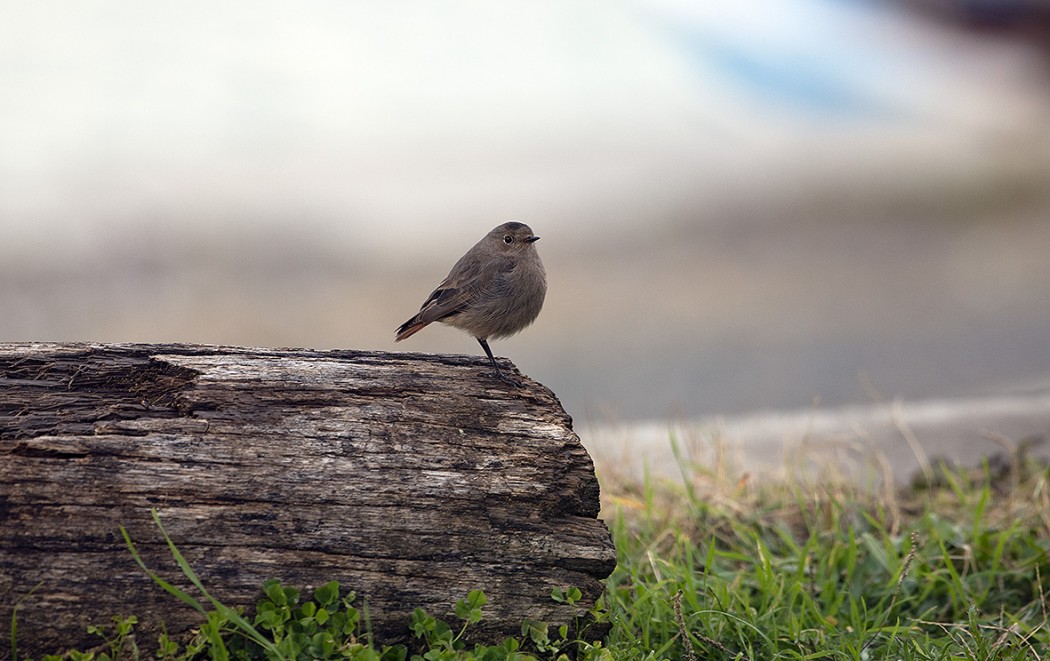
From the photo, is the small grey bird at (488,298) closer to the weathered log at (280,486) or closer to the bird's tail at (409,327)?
the bird's tail at (409,327)

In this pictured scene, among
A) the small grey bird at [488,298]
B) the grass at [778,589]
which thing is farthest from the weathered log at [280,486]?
the small grey bird at [488,298]

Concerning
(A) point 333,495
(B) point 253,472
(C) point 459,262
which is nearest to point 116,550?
(B) point 253,472

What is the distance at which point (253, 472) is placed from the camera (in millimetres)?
3398

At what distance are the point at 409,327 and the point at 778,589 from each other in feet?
7.20

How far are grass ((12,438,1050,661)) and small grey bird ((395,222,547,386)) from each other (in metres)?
1.22

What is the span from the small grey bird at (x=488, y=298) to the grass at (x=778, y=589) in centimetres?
122

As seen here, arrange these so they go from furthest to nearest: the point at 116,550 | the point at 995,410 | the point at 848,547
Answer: the point at 995,410, the point at 848,547, the point at 116,550

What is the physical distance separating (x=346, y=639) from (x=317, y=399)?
0.84 meters

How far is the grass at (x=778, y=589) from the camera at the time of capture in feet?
10.8

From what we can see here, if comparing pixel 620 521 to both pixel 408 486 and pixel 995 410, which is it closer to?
pixel 408 486

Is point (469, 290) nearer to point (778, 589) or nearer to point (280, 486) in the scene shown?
point (280, 486)

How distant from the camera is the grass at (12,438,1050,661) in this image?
10.8ft

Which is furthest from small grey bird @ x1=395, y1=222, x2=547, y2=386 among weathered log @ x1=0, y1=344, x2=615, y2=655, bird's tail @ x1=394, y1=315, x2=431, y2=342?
weathered log @ x1=0, y1=344, x2=615, y2=655

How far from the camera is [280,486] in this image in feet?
11.1
